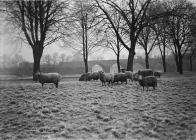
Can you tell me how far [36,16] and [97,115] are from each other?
13.7 metres

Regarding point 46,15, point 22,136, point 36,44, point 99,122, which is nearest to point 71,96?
point 99,122

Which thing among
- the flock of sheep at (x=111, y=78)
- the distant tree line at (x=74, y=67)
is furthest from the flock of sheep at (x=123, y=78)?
the distant tree line at (x=74, y=67)

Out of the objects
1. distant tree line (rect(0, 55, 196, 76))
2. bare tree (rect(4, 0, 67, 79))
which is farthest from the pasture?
distant tree line (rect(0, 55, 196, 76))

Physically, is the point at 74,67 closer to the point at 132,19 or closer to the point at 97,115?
the point at 132,19

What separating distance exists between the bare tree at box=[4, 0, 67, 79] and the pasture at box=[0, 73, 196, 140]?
8718 millimetres

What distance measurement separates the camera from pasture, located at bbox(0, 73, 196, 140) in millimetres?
6922

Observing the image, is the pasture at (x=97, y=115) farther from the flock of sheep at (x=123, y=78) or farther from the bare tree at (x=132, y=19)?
the bare tree at (x=132, y=19)

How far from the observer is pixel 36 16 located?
18.3 metres

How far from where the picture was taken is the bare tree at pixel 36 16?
59.0ft

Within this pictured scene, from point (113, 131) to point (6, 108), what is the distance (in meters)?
5.67

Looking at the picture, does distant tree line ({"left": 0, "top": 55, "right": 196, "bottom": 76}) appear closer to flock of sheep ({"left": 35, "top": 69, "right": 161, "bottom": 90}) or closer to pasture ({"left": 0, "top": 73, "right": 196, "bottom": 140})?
flock of sheep ({"left": 35, "top": 69, "right": 161, "bottom": 90})

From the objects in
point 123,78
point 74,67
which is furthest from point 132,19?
point 74,67

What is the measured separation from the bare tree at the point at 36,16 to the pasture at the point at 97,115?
343 inches

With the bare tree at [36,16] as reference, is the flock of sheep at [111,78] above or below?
below
